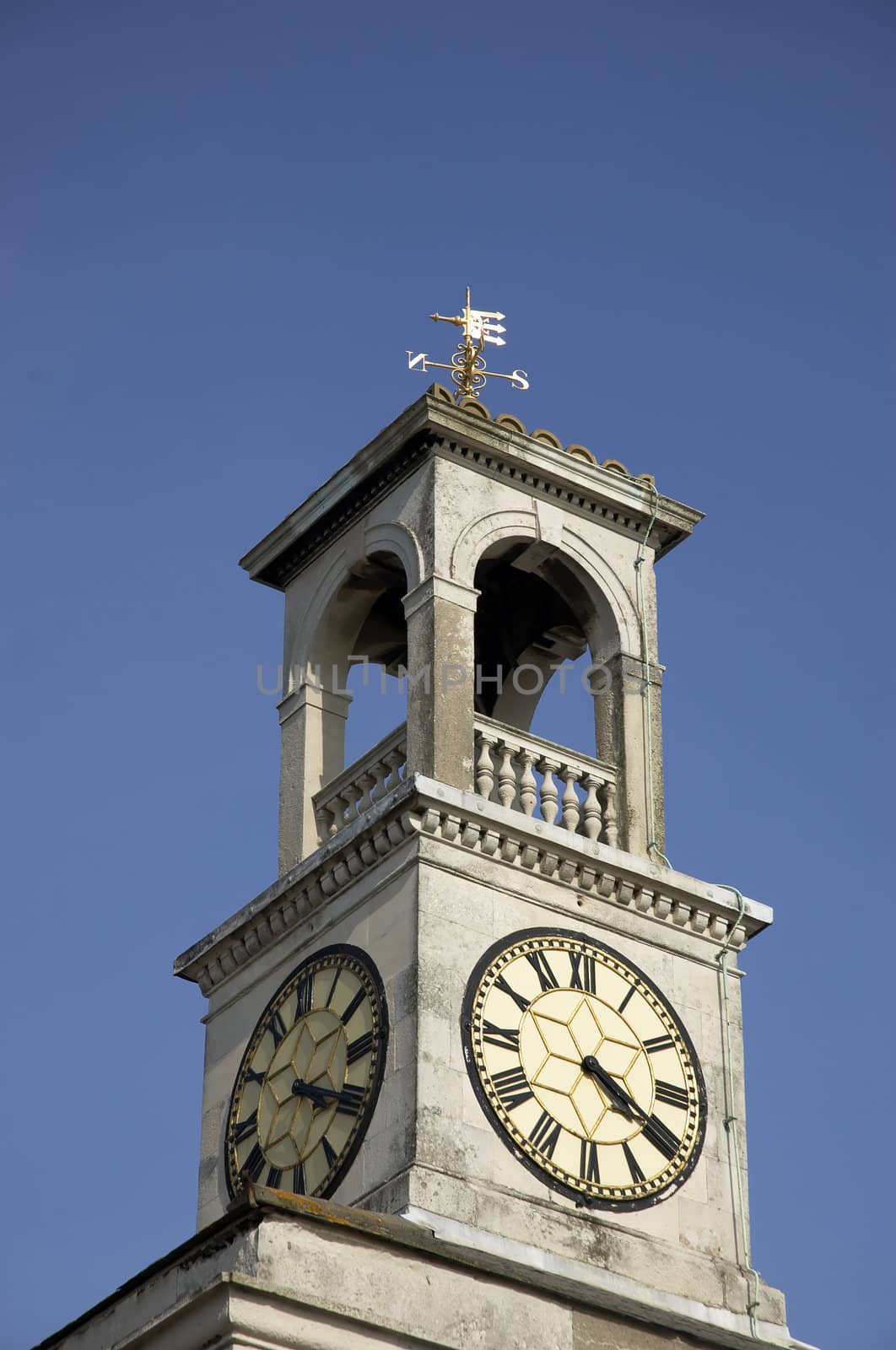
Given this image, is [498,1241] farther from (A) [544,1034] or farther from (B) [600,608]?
(B) [600,608]

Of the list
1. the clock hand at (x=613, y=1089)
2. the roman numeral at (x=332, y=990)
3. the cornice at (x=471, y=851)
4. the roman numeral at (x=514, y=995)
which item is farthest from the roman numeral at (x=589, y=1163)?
the roman numeral at (x=332, y=990)

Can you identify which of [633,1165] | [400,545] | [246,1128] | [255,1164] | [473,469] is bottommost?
[633,1165]

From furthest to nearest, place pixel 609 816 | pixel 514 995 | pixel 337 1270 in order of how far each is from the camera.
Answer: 1. pixel 609 816
2. pixel 514 995
3. pixel 337 1270

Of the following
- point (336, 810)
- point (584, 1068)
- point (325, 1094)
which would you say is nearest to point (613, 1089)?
point (584, 1068)

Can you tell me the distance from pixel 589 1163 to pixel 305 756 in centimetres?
518

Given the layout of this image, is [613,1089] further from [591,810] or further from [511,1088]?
[591,810]

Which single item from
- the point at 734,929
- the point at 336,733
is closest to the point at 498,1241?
the point at 734,929

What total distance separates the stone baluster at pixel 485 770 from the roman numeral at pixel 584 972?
1.54m

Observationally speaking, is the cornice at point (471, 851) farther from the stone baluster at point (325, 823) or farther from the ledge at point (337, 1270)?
the ledge at point (337, 1270)

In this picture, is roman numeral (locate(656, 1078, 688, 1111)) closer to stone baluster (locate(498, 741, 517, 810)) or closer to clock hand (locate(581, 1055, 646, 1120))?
clock hand (locate(581, 1055, 646, 1120))

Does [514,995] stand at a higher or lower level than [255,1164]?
higher

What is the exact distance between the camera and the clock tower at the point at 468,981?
77.0 feet

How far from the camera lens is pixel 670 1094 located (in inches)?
1045

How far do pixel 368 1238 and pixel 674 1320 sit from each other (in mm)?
2890
